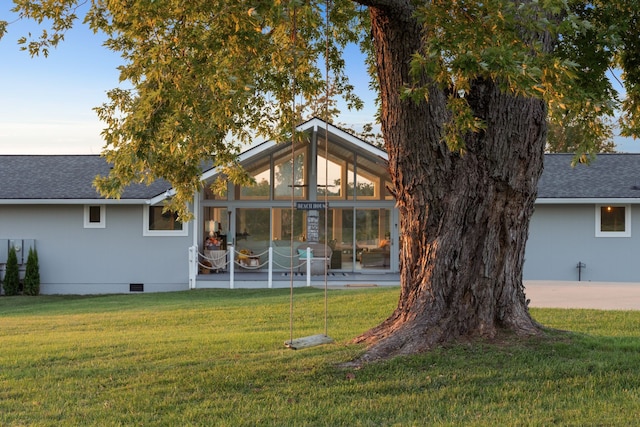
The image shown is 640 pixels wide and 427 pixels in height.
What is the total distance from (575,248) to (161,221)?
12.2 m

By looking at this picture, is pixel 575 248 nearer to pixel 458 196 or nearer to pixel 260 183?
pixel 260 183

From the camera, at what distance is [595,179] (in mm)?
20234

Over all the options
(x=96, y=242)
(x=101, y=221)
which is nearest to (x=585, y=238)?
(x=101, y=221)

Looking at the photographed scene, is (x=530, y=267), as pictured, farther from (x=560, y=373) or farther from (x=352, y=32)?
(x=560, y=373)

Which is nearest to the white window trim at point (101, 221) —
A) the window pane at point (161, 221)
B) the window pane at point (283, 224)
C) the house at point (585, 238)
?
the window pane at point (161, 221)

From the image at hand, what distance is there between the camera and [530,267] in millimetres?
19734

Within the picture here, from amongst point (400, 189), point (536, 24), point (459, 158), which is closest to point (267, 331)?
point (400, 189)

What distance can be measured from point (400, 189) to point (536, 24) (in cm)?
289

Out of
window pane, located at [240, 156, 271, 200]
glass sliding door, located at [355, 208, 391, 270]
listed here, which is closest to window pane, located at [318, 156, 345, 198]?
glass sliding door, located at [355, 208, 391, 270]

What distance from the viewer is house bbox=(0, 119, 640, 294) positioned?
19.2 meters

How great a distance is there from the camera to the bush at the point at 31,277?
1897 cm

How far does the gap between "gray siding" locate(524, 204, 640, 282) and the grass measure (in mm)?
9431

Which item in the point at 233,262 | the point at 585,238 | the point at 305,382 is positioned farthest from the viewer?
the point at 585,238

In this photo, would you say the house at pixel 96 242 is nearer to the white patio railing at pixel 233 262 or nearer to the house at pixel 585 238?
the white patio railing at pixel 233 262
